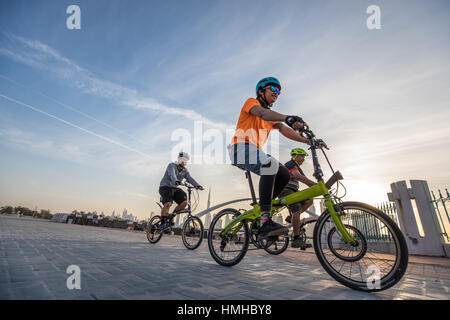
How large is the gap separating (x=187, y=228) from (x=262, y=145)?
3.65 m

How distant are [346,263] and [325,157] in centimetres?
140

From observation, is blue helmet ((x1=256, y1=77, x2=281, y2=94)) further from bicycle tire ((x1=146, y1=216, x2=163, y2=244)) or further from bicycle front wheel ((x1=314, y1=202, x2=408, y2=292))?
bicycle tire ((x1=146, y1=216, x2=163, y2=244))

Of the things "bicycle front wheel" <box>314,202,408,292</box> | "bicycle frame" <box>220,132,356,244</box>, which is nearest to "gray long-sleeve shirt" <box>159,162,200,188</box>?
"bicycle frame" <box>220,132,356,244</box>

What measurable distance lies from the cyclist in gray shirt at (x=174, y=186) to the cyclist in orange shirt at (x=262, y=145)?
10.2ft

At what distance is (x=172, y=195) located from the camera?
6094mm

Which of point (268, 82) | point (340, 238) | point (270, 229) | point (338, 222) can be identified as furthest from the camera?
point (268, 82)

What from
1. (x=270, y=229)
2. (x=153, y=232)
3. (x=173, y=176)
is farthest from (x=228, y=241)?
(x=153, y=232)

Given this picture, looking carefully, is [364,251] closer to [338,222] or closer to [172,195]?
[338,222]

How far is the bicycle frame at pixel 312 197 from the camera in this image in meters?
2.22

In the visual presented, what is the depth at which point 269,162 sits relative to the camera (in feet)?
9.29

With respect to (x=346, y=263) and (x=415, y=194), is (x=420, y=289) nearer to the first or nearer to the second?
(x=346, y=263)

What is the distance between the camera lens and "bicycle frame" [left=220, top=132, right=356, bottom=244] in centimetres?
222

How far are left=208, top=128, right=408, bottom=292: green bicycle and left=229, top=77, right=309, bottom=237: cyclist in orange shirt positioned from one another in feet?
0.75
